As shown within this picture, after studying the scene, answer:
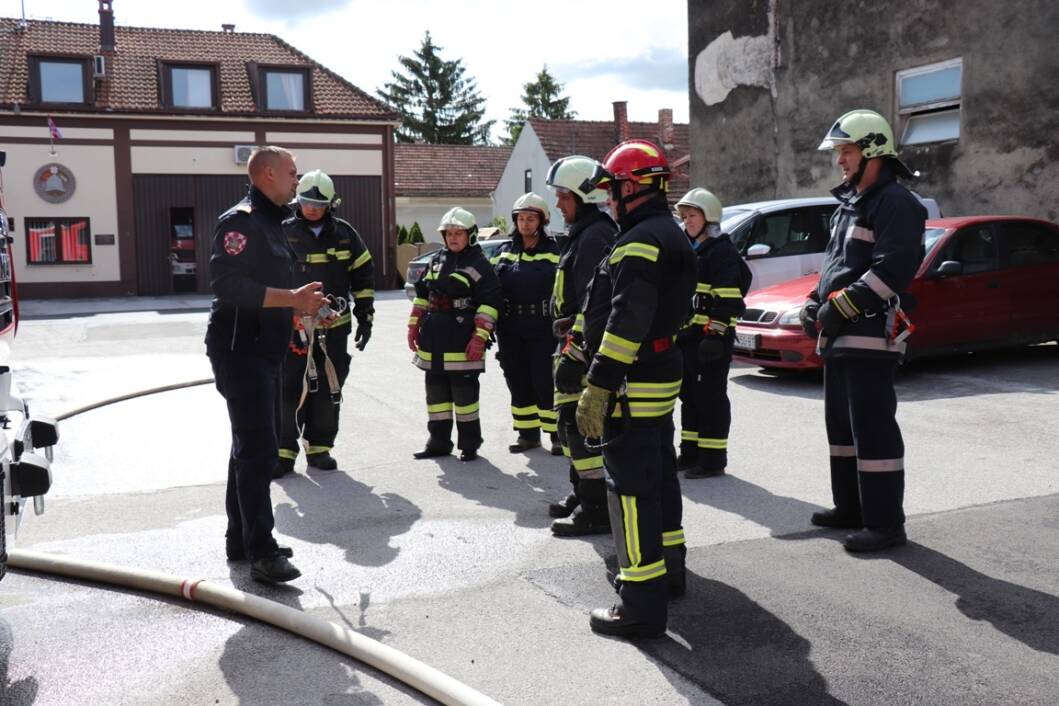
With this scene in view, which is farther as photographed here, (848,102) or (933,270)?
(848,102)

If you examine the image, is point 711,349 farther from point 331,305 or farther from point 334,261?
point 334,261

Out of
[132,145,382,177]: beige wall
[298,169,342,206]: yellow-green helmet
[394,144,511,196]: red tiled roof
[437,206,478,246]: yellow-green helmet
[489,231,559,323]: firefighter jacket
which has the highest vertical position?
[394,144,511,196]: red tiled roof

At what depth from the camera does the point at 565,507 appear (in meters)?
6.08

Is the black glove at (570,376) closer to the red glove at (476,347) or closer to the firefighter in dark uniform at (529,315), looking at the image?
the firefighter in dark uniform at (529,315)

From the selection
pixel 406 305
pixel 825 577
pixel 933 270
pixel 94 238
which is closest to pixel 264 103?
pixel 94 238

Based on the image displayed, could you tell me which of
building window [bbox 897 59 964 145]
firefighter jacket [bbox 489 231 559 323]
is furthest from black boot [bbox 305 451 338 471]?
building window [bbox 897 59 964 145]

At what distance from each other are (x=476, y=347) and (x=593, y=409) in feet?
11.3

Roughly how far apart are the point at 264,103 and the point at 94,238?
614 cm

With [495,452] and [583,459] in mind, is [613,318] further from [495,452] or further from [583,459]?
[495,452]

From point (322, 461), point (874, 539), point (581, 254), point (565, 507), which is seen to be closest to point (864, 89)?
point (322, 461)

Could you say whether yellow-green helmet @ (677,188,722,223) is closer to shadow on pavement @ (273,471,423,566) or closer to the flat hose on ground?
shadow on pavement @ (273,471,423,566)

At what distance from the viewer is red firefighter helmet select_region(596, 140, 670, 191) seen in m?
4.34

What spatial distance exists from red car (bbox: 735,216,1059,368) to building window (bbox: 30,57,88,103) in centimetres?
2375

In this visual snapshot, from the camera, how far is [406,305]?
77.9ft
